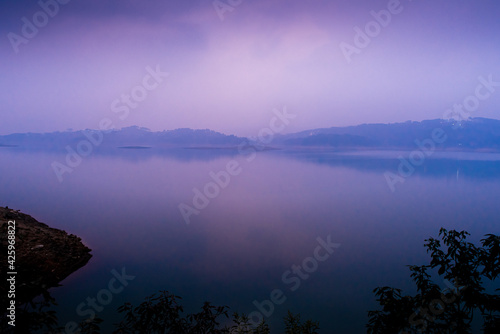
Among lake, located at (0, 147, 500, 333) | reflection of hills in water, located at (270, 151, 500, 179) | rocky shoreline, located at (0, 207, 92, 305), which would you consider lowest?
reflection of hills in water, located at (270, 151, 500, 179)

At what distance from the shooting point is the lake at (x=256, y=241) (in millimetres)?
7602

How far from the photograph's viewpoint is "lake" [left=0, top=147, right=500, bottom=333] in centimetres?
760

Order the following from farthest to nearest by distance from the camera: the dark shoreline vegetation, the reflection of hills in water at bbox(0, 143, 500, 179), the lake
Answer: the reflection of hills in water at bbox(0, 143, 500, 179)
the lake
the dark shoreline vegetation

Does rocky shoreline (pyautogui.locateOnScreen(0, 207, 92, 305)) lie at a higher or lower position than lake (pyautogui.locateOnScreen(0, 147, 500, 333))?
higher

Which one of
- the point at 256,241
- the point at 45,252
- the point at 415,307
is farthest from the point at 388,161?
the point at 415,307

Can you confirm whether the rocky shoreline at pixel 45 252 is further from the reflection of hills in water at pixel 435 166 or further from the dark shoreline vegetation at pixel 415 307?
the reflection of hills in water at pixel 435 166

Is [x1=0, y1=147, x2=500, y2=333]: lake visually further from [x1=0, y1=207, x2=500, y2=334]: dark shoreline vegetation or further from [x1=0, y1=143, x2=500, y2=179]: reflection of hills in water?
[x1=0, y1=143, x2=500, y2=179]: reflection of hills in water

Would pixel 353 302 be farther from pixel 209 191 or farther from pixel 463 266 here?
pixel 209 191

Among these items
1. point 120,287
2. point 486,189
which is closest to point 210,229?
point 120,287

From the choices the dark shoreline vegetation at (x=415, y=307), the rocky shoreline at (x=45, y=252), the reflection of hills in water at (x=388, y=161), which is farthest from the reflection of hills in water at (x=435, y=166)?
the dark shoreline vegetation at (x=415, y=307)

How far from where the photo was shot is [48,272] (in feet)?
26.5

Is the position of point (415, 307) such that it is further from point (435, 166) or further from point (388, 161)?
point (388, 161)

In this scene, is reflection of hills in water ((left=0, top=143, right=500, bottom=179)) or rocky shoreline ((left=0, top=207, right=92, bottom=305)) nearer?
rocky shoreline ((left=0, top=207, right=92, bottom=305))

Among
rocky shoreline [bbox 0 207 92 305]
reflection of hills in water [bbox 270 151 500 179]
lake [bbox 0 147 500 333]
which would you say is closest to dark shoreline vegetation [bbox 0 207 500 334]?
lake [bbox 0 147 500 333]
